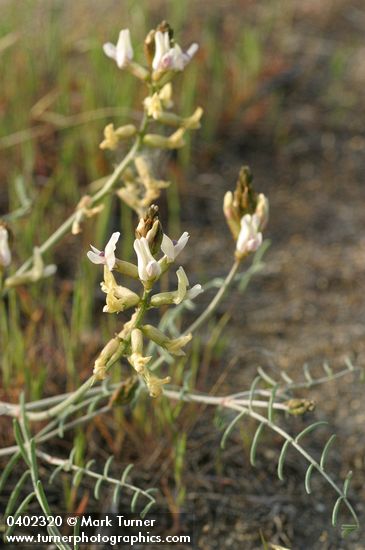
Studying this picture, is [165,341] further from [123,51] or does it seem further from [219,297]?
[123,51]

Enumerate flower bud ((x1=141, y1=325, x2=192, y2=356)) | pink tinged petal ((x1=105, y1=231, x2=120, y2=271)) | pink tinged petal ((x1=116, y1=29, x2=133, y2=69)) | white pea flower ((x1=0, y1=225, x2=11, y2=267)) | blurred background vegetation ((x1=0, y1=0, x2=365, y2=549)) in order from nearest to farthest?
1. pink tinged petal ((x1=105, y1=231, x2=120, y2=271))
2. flower bud ((x1=141, y1=325, x2=192, y2=356))
3. white pea flower ((x1=0, y1=225, x2=11, y2=267))
4. pink tinged petal ((x1=116, y1=29, x2=133, y2=69))
5. blurred background vegetation ((x1=0, y1=0, x2=365, y2=549))

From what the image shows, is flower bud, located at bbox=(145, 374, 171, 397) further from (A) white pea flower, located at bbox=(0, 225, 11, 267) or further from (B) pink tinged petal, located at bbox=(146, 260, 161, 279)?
(A) white pea flower, located at bbox=(0, 225, 11, 267)

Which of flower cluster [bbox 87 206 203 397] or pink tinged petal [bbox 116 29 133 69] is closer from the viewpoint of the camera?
flower cluster [bbox 87 206 203 397]

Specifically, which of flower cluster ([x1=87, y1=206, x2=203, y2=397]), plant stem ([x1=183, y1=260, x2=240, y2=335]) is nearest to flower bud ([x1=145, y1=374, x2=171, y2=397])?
flower cluster ([x1=87, y1=206, x2=203, y2=397])

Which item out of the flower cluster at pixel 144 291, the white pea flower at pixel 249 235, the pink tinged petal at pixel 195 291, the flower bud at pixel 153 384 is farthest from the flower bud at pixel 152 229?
the white pea flower at pixel 249 235

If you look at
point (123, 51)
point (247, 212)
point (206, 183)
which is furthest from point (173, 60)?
point (206, 183)

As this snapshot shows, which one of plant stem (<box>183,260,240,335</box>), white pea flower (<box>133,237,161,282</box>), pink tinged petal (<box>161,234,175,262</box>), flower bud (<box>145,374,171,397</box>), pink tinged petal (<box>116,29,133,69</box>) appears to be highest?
pink tinged petal (<box>116,29,133,69</box>)

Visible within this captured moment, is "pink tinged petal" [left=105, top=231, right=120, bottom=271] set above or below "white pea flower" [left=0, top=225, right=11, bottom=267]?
below

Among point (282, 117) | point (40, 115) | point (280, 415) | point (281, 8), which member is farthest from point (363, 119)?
point (280, 415)

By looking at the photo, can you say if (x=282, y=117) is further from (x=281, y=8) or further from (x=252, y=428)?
(x=252, y=428)
